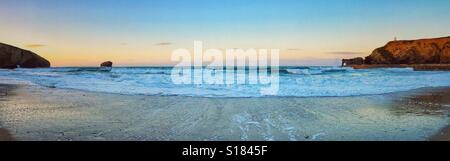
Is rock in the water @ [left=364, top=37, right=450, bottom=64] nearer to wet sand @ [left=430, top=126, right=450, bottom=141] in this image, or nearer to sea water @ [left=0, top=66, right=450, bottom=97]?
sea water @ [left=0, top=66, right=450, bottom=97]

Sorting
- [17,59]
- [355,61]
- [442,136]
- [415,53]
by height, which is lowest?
[442,136]

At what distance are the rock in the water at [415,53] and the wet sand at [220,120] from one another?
101ft

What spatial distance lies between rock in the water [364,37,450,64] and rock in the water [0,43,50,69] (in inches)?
1101

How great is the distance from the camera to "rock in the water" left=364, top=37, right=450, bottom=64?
3216 centimetres

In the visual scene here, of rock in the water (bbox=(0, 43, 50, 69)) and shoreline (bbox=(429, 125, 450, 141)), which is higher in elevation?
rock in the water (bbox=(0, 43, 50, 69))

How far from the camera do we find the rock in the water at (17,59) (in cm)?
2216

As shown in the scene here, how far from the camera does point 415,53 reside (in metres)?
34.4

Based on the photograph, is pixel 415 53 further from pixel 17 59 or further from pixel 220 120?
pixel 220 120

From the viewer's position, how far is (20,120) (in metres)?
3.76
